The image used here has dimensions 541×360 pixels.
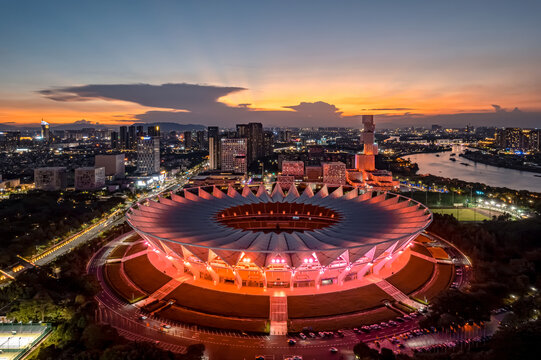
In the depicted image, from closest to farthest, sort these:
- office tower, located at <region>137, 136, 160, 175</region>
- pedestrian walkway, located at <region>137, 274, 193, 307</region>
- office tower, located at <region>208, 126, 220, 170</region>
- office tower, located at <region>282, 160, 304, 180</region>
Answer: pedestrian walkway, located at <region>137, 274, 193, 307</region>
office tower, located at <region>282, 160, 304, 180</region>
office tower, located at <region>137, 136, 160, 175</region>
office tower, located at <region>208, 126, 220, 170</region>

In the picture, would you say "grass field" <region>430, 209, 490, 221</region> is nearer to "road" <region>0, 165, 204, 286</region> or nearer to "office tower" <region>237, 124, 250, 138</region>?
"road" <region>0, 165, 204, 286</region>

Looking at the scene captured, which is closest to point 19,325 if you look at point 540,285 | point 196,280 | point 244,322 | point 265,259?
point 196,280

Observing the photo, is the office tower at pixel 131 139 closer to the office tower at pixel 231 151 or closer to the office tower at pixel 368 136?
the office tower at pixel 231 151

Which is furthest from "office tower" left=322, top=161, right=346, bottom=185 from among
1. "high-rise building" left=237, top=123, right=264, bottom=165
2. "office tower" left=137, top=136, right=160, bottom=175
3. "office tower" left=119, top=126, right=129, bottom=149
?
"office tower" left=119, top=126, right=129, bottom=149

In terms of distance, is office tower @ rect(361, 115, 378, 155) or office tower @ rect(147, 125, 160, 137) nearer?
office tower @ rect(361, 115, 378, 155)

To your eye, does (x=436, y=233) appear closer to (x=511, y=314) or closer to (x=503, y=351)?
→ (x=511, y=314)

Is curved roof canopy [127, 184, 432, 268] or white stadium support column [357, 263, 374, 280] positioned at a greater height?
curved roof canopy [127, 184, 432, 268]

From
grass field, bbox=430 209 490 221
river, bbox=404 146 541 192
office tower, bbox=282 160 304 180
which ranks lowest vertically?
grass field, bbox=430 209 490 221
